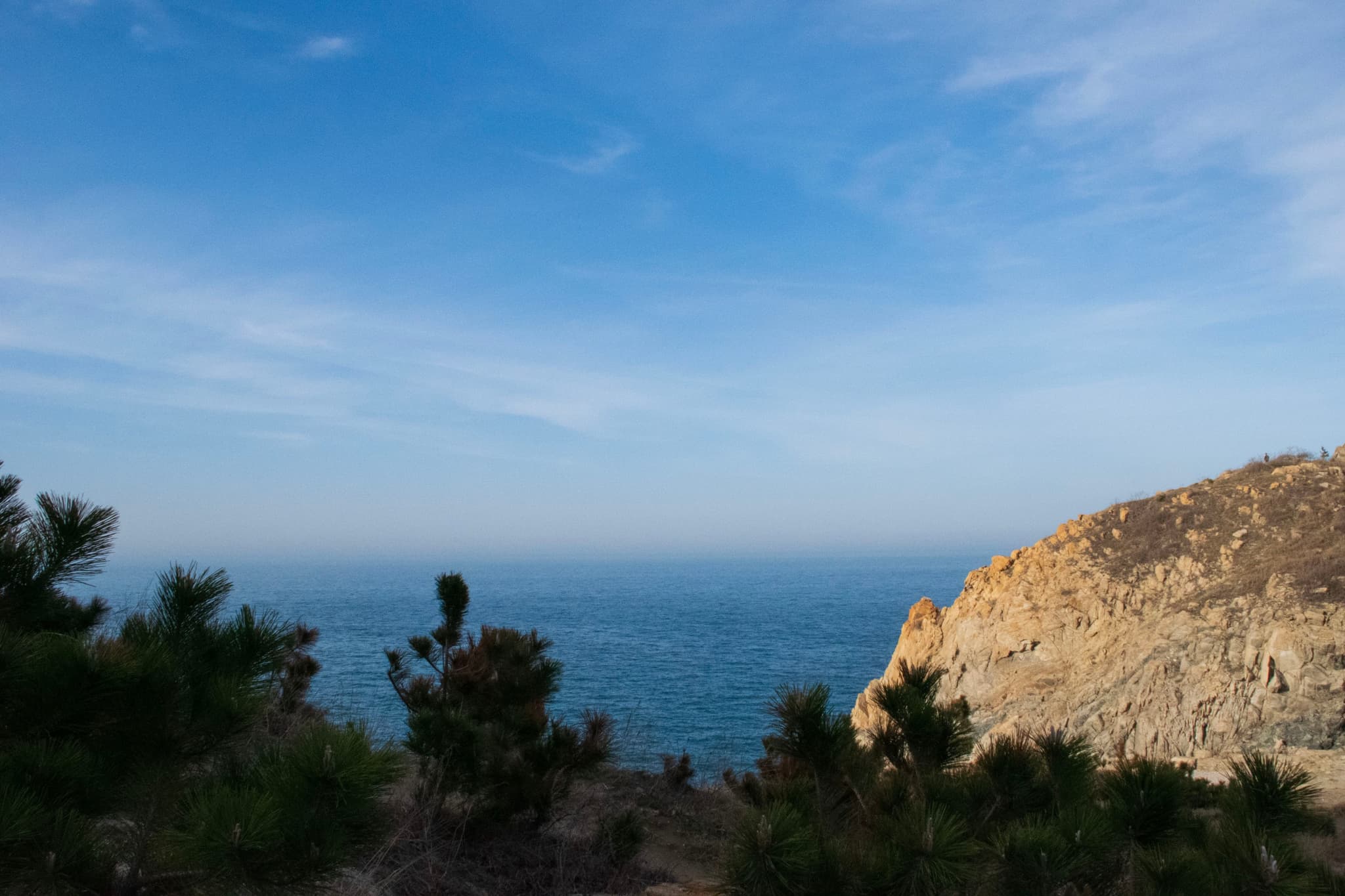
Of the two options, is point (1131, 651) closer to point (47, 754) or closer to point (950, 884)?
point (950, 884)

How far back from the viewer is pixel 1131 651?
17.0 metres

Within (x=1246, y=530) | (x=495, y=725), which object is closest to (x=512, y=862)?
(x=495, y=725)

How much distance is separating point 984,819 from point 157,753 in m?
3.93

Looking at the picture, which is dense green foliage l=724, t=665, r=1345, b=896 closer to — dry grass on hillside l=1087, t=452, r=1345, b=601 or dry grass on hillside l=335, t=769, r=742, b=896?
dry grass on hillside l=335, t=769, r=742, b=896

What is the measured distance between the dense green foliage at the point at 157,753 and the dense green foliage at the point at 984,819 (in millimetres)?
1710

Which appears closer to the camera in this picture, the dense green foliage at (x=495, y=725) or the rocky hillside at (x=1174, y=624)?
the dense green foliage at (x=495, y=725)

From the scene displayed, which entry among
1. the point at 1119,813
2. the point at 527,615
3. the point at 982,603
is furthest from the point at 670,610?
the point at 1119,813

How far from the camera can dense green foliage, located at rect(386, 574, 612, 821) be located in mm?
7539

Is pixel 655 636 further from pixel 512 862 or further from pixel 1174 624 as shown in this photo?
pixel 512 862

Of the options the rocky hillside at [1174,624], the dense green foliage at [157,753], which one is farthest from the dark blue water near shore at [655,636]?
the rocky hillside at [1174,624]

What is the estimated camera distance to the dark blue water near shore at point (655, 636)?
21.5 meters

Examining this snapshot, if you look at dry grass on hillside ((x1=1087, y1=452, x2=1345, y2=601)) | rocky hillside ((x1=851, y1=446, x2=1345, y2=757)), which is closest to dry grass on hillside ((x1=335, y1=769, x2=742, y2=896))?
rocky hillside ((x1=851, y1=446, x2=1345, y2=757))

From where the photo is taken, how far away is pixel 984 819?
424cm

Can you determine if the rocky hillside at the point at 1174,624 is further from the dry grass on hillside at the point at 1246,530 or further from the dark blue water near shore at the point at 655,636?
the dark blue water near shore at the point at 655,636
